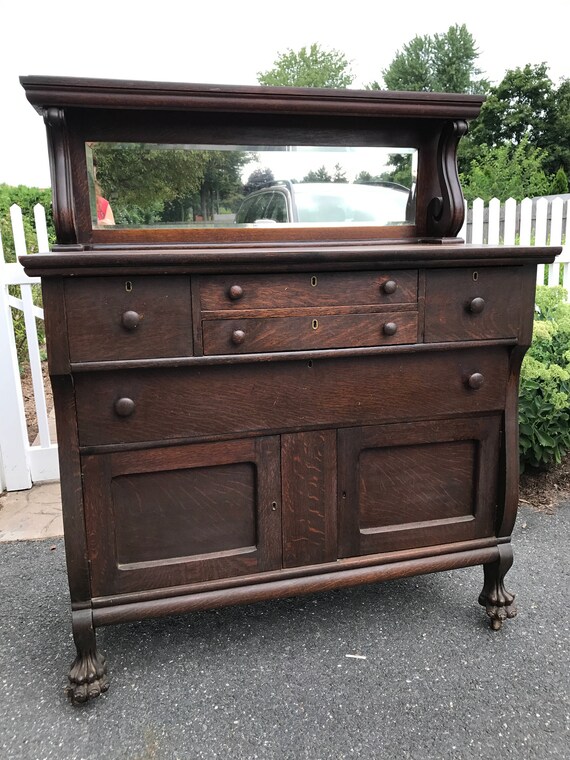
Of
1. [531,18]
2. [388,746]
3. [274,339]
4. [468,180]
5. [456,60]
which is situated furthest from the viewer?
[456,60]

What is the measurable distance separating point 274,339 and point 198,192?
0.62 m

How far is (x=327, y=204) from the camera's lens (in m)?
2.01

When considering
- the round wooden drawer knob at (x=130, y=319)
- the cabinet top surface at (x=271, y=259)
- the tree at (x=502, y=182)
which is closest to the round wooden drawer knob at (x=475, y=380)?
the cabinet top surface at (x=271, y=259)

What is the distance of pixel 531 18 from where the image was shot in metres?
20.5

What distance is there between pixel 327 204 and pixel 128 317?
87 centimetres

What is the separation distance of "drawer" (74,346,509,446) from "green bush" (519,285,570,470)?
1.09 metres

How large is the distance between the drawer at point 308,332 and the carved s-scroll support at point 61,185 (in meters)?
0.50

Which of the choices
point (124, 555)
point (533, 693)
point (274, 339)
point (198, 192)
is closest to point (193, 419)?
point (274, 339)

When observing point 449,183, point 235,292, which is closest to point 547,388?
point 449,183

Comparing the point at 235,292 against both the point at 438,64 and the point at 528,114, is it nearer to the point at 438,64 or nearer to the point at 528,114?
the point at 528,114

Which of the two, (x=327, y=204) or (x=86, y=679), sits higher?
(x=327, y=204)

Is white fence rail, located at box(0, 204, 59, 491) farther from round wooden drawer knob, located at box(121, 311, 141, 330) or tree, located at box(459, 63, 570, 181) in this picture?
tree, located at box(459, 63, 570, 181)

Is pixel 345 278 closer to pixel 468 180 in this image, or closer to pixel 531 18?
pixel 468 180

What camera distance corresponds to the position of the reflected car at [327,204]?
6.40ft
